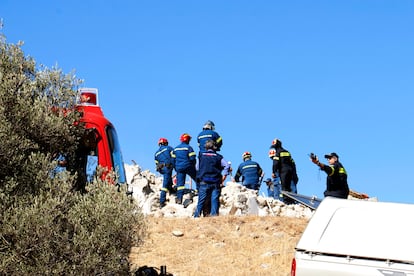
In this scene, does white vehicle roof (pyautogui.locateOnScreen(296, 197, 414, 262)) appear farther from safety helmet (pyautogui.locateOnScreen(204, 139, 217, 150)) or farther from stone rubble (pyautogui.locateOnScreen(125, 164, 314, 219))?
stone rubble (pyautogui.locateOnScreen(125, 164, 314, 219))

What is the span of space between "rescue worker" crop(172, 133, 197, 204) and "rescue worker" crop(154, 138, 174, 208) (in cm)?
69

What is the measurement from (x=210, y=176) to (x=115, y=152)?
469 centimetres

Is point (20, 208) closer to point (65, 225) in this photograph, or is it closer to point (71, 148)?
point (65, 225)

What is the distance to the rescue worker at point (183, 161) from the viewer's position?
18.5 metres

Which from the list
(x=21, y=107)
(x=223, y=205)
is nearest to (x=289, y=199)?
(x=223, y=205)

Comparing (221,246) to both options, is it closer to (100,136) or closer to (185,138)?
(100,136)

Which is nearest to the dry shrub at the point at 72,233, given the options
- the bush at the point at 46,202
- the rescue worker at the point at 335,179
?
the bush at the point at 46,202

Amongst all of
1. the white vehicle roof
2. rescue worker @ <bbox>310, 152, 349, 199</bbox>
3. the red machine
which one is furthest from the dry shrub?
rescue worker @ <bbox>310, 152, 349, 199</bbox>

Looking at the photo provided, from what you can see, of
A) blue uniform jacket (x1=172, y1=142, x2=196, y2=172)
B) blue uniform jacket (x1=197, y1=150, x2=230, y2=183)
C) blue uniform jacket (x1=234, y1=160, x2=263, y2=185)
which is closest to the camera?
blue uniform jacket (x1=197, y1=150, x2=230, y2=183)

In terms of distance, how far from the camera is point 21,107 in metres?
9.40

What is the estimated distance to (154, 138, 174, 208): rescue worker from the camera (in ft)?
63.8

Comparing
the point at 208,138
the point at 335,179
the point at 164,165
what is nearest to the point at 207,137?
the point at 208,138

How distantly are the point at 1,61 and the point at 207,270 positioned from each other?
5080 millimetres

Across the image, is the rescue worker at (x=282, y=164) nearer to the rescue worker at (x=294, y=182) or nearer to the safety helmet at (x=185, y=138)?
the rescue worker at (x=294, y=182)
